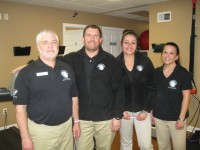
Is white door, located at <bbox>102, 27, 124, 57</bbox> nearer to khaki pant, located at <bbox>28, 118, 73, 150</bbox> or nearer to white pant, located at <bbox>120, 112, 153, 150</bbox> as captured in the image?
white pant, located at <bbox>120, 112, 153, 150</bbox>

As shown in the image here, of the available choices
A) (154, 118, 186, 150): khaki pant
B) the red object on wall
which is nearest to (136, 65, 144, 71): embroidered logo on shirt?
(154, 118, 186, 150): khaki pant

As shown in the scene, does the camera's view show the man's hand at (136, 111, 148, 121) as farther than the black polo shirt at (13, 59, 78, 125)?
Yes

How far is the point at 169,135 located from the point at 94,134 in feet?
2.63

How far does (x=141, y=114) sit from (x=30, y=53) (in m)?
3.27

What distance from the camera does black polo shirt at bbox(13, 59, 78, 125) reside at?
157 centimetres

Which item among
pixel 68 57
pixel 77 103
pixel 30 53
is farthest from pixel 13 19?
pixel 77 103

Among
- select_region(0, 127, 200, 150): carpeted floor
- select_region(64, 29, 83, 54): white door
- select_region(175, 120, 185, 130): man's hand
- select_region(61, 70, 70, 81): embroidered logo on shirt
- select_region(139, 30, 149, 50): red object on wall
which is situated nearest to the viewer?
select_region(61, 70, 70, 81): embroidered logo on shirt

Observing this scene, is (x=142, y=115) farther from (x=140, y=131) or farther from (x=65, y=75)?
(x=65, y=75)

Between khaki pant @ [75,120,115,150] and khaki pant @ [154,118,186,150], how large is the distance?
0.55 meters

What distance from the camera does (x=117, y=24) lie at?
20.7 feet

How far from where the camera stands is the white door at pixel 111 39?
20.0ft

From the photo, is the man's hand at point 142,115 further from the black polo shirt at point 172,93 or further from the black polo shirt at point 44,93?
the black polo shirt at point 44,93

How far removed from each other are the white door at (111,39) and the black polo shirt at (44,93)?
451cm

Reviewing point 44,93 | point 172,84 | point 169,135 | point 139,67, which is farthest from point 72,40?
point 44,93
